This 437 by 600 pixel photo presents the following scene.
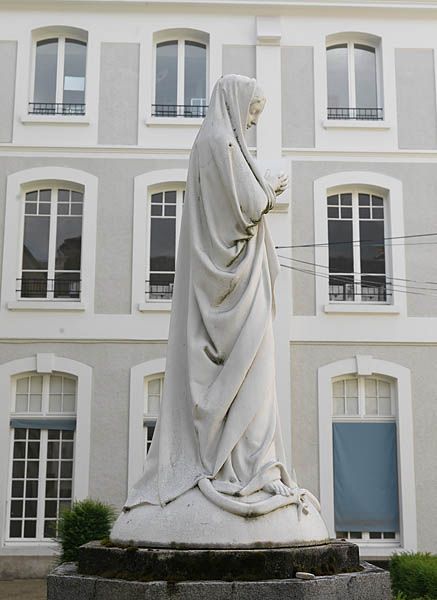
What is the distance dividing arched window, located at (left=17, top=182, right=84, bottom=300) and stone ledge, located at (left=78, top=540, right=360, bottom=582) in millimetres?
11781

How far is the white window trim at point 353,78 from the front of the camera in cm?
1583

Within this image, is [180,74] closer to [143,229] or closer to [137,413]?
[143,229]

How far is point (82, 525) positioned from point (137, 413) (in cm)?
311

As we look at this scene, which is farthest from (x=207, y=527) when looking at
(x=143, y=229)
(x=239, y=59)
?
(x=239, y=59)

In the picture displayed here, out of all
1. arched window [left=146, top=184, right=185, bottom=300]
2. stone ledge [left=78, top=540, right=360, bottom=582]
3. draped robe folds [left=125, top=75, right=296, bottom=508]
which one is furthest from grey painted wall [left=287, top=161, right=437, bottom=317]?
stone ledge [left=78, top=540, right=360, bottom=582]

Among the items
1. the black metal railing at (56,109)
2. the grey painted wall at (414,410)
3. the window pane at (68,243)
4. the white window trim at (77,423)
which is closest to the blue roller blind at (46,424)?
the white window trim at (77,423)

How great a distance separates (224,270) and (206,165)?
0.63m

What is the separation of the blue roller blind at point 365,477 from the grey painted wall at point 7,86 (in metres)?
8.49

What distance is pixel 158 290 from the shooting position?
50.2ft

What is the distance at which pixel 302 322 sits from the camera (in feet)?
49.2

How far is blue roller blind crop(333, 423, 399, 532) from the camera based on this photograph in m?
14.5

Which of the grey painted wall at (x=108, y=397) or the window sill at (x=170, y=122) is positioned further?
the window sill at (x=170, y=122)

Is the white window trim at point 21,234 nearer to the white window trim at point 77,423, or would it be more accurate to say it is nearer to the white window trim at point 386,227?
the white window trim at point 77,423

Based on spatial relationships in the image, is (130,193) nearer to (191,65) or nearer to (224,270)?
(191,65)
